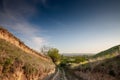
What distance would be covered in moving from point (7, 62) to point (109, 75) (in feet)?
44.9

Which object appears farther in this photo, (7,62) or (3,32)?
(3,32)

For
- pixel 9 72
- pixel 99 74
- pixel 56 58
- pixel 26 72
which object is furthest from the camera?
pixel 56 58

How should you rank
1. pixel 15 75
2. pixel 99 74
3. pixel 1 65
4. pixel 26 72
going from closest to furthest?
pixel 1 65
pixel 15 75
pixel 26 72
pixel 99 74

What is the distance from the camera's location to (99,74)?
24.6 m

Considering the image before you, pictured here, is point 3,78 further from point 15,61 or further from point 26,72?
point 26,72

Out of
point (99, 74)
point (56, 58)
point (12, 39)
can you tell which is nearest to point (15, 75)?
point (12, 39)

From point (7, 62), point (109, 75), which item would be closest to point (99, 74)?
point (109, 75)

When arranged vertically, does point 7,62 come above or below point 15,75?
above

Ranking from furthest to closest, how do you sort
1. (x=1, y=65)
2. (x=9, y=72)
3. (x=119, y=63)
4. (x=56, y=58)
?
(x=56, y=58)
(x=119, y=63)
(x=9, y=72)
(x=1, y=65)

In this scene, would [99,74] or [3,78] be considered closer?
[3,78]

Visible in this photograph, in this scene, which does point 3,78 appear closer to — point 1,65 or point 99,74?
point 1,65

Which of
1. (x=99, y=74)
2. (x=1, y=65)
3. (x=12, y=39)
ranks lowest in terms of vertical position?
(x=99, y=74)

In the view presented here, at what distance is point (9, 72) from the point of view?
42.8 feet

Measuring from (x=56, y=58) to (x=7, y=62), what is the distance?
98.5 metres
